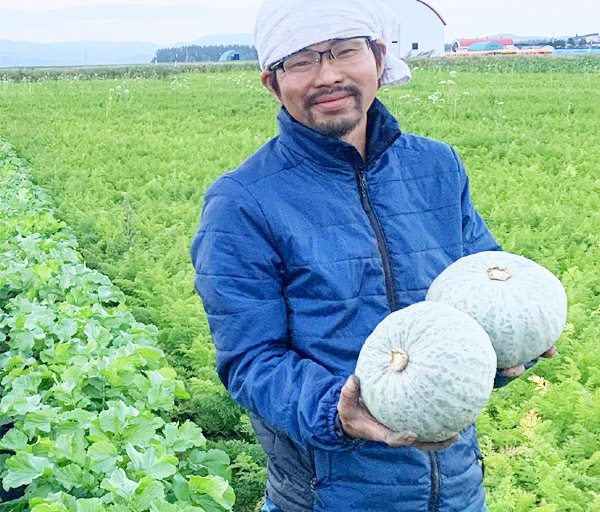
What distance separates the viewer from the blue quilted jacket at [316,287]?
2.12 metres

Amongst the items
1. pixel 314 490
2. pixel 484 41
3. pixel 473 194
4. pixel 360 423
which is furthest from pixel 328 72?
pixel 484 41

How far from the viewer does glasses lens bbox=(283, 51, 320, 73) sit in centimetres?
223

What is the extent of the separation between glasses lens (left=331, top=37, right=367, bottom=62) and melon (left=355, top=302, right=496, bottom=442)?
0.80 meters

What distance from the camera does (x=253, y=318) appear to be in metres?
2.11

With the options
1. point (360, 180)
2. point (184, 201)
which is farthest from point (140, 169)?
point (360, 180)

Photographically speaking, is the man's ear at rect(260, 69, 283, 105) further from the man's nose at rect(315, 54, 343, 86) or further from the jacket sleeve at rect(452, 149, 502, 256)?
the jacket sleeve at rect(452, 149, 502, 256)

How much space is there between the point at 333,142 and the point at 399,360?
715 millimetres

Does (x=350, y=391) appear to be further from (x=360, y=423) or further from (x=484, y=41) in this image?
(x=484, y=41)

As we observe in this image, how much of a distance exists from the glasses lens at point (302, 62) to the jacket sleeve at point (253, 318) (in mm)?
365

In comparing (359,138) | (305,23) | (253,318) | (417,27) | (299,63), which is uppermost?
(417,27)

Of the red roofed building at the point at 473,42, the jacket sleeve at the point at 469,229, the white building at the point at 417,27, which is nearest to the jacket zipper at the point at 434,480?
the jacket sleeve at the point at 469,229

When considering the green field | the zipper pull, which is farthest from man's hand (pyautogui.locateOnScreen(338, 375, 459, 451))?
the green field

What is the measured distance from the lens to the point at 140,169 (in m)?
13.1

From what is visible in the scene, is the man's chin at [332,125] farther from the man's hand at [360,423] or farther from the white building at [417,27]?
the white building at [417,27]
